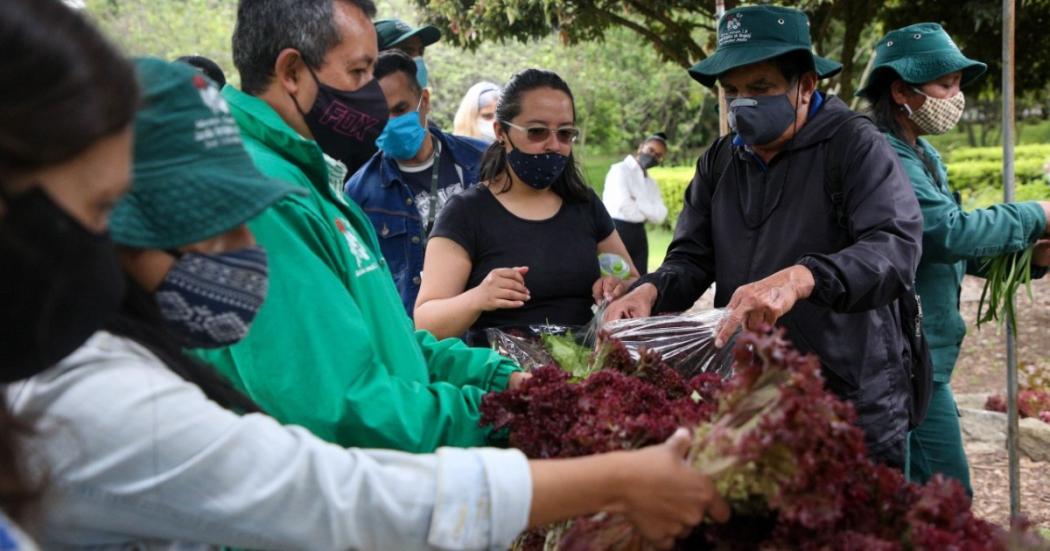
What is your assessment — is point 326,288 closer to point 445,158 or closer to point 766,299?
point 766,299

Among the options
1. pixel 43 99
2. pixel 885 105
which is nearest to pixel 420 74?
pixel 885 105

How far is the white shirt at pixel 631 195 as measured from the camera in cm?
1040

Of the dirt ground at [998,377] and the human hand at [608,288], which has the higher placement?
the human hand at [608,288]

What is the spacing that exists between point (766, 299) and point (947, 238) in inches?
58.9

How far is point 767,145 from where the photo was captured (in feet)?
11.2

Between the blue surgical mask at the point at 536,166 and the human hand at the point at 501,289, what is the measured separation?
0.63m

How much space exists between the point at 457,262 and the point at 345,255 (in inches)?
66.6

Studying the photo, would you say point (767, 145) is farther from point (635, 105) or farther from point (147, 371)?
point (635, 105)

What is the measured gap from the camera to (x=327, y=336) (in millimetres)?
1850

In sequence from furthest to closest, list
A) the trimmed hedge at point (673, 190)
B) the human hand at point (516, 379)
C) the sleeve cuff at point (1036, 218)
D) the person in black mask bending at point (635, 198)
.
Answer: the trimmed hedge at point (673, 190) → the person in black mask bending at point (635, 198) → the sleeve cuff at point (1036, 218) → the human hand at point (516, 379)

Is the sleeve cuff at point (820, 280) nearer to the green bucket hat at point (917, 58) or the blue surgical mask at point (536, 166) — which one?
the blue surgical mask at point (536, 166)

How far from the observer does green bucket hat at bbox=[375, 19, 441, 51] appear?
5.69m

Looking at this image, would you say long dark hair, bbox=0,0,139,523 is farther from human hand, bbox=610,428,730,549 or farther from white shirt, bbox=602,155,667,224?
white shirt, bbox=602,155,667,224

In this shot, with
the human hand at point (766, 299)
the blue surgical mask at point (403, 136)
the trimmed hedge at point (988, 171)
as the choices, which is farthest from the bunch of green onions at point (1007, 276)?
the trimmed hedge at point (988, 171)
